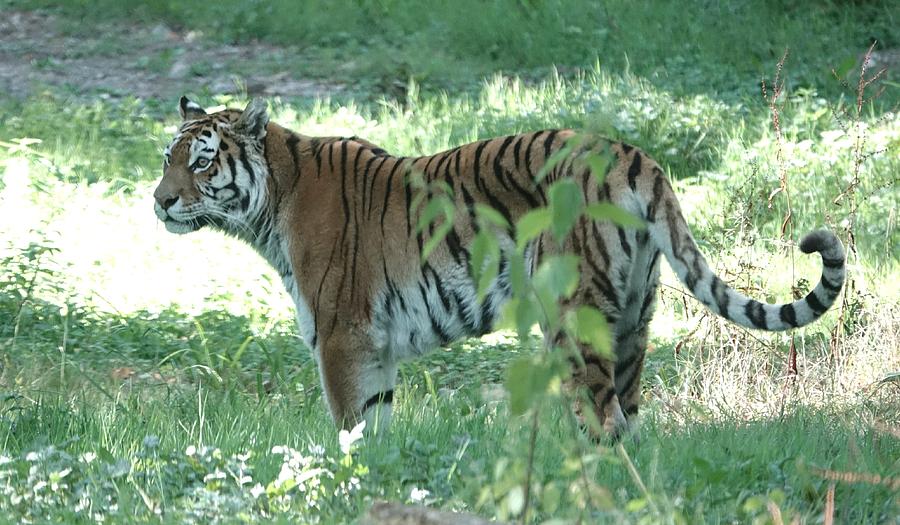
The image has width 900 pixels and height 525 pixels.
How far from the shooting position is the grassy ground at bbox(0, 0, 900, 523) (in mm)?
3775

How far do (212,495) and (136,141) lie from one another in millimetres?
6875

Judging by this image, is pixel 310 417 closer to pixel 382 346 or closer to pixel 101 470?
Answer: pixel 382 346

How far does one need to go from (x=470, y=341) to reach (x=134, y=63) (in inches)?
279

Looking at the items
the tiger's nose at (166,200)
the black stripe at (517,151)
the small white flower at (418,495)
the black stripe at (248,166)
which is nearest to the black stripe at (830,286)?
the black stripe at (517,151)

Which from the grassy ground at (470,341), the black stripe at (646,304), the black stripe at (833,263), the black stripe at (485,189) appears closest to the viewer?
the grassy ground at (470,341)

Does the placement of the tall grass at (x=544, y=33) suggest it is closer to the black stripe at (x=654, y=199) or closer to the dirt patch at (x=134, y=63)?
the dirt patch at (x=134, y=63)

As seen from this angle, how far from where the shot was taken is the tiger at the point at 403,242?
462 centimetres

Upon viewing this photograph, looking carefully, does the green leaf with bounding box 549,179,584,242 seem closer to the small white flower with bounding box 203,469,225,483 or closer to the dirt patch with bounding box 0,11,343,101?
the small white flower with bounding box 203,469,225,483

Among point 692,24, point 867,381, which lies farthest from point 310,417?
point 692,24

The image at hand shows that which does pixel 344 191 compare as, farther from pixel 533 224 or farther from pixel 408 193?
pixel 533 224

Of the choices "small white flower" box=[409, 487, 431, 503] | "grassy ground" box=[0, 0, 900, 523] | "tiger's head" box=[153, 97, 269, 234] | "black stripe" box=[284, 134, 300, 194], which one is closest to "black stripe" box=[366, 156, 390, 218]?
"black stripe" box=[284, 134, 300, 194]

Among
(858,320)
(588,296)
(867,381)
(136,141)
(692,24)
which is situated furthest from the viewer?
(692,24)

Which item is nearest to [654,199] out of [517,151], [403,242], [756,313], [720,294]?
[720,294]

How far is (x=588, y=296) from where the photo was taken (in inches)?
182
